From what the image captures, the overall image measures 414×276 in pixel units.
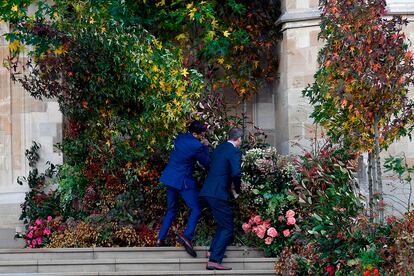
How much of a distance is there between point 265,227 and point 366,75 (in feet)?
8.36

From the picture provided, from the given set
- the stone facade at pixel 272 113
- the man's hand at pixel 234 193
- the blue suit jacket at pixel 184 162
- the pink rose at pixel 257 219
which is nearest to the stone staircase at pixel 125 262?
the pink rose at pixel 257 219

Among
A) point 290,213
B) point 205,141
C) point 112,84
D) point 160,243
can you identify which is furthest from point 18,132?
point 290,213

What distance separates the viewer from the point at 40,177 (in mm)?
13891

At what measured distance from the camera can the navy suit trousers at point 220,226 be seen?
11.1 metres

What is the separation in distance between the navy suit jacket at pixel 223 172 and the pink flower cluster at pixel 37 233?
2.52 meters

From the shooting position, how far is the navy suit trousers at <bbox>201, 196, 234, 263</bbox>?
11.1 meters

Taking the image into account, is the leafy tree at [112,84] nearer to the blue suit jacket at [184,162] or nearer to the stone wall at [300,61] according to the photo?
the blue suit jacket at [184,162]

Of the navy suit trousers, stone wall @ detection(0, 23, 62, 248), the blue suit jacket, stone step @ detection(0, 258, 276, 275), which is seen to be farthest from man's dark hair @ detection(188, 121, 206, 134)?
stone wall @ detection(0, 23, 62, 248)

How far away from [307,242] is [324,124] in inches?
54.8

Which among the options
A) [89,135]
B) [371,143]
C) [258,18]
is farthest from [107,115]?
[371,143]

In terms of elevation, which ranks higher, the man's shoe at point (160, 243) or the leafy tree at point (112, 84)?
the leafy tree at point (112, 84)

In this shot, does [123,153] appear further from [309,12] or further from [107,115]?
[309,12]

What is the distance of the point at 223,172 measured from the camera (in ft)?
36.8

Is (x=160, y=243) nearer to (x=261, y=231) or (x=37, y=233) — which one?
(x=261, y=231)
